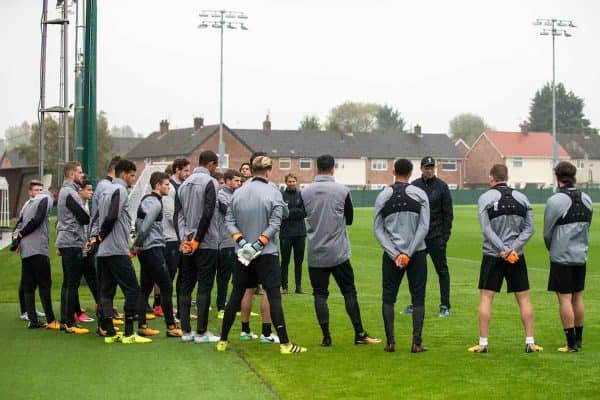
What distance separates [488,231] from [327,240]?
5.71 feet

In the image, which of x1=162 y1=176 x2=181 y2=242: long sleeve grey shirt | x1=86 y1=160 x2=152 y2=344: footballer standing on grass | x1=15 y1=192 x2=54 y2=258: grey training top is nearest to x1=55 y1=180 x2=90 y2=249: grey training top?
x1=15 y1=192 x2=54 y2=258: grey training top

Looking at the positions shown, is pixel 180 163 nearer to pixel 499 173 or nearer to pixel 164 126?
pixel 499 173

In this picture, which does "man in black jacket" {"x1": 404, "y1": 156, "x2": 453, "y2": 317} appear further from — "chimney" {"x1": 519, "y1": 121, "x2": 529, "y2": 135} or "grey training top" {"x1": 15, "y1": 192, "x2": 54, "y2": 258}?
"chimney" {"x1": 519, "y1": 121, "x2": 529, "y2": 135}

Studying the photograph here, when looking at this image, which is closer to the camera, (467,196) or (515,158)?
(467,196)

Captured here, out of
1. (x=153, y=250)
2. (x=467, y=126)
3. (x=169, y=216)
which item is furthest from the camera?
(x=467, y=126)

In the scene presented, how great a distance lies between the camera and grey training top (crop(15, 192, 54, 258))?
12.4m

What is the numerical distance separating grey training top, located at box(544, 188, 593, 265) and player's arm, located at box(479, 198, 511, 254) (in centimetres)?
57

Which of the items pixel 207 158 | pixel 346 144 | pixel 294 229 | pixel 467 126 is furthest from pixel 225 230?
pixel 467 126

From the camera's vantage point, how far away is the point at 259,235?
10.3 m

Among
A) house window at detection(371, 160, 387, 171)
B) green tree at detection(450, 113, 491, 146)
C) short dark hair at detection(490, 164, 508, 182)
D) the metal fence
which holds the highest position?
green tree at detection(450, 113, 491, 146)

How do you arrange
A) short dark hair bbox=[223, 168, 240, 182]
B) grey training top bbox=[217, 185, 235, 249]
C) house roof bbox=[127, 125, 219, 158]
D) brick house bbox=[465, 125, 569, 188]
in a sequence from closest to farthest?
grey training top bbox=[217, 185, 235, 249]
short dark hair bbox=[223, 168, 240, 182]
house roof bbox=[127, 125, 219, 158]
brick house bbox=[465, 125, 569, 188]

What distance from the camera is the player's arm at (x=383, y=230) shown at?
10.3m

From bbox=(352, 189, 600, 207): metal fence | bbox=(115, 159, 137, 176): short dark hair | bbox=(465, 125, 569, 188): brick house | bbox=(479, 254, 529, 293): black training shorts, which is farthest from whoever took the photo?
bbox=(465, 125, 569, 188): brick house

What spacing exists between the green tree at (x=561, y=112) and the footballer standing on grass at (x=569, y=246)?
138 meters
